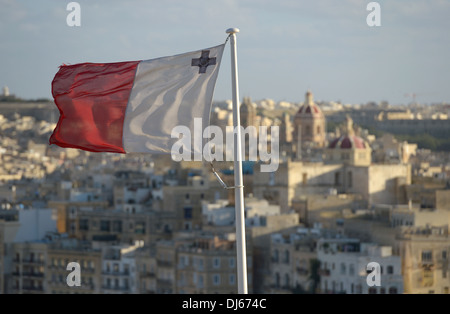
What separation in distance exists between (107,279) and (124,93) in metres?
43.6

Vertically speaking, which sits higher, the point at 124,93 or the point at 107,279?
the point at 124,93

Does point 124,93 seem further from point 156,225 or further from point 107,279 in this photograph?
point 156,225

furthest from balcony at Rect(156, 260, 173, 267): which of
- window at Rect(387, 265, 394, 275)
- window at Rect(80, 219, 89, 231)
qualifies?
window at Rect(80, 219, 89, 231)

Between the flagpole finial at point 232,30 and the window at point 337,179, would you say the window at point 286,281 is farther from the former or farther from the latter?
the flagpole finial at point 232,30

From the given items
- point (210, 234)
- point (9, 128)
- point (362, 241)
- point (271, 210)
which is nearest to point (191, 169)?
point (271, 210)

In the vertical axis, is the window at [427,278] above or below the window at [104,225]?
below

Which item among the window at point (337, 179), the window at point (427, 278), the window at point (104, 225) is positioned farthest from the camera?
the window at point (337, 179)

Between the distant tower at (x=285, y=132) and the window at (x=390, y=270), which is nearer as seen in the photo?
the window at (x=390, y=270)

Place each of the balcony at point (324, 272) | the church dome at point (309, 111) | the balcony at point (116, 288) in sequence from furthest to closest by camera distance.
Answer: the church dome at point (309, 111)
the balcony at point (116, 288)
the balcony at point (324, 272)

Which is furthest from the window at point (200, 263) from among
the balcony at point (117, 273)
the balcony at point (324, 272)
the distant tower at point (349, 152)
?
the distant tower at point (349, 152)

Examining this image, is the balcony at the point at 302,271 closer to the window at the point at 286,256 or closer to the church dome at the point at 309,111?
the window at the point at 286,256

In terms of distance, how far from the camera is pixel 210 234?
2202 inches

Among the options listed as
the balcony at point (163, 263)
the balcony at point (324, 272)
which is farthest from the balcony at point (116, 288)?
the balcony at point (324, 272)

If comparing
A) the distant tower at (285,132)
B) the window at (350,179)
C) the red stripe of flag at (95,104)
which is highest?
the distant tower at (285,132)
